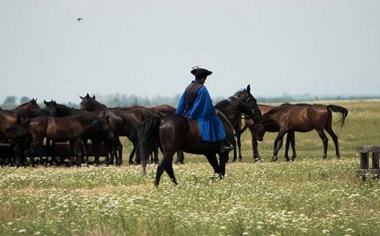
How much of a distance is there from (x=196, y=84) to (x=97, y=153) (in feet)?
52.6

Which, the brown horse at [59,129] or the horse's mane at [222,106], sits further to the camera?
the brown horse at [59,129]

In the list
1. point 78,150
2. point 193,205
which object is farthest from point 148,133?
point 78,150

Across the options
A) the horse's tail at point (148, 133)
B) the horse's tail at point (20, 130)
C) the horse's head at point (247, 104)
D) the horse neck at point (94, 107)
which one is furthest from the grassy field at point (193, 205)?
the horse neck at point (94, 107)

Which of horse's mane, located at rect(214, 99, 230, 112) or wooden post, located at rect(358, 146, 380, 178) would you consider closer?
wooden post, located at rect(358, 146, 380, 178)

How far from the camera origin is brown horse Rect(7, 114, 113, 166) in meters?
33.7

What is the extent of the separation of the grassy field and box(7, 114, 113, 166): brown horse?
8508 millimetres

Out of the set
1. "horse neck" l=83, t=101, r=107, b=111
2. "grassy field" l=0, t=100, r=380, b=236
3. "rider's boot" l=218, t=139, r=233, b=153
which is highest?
"horse neck" l=83, t=101, r=107, b=111

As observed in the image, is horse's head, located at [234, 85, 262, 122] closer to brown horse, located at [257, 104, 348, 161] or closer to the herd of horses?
the herd of horses

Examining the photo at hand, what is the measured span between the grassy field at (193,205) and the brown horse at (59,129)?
27.9 feet

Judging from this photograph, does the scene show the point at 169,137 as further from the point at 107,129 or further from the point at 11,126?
the point at 11,126

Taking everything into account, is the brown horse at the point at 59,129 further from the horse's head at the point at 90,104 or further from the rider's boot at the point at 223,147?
the rider's boot at the point at 223,147

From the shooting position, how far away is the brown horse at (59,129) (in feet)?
111

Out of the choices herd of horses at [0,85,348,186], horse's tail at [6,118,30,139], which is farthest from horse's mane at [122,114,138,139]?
horse's tail at [6,118,30,139]

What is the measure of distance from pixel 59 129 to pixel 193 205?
728 inches
